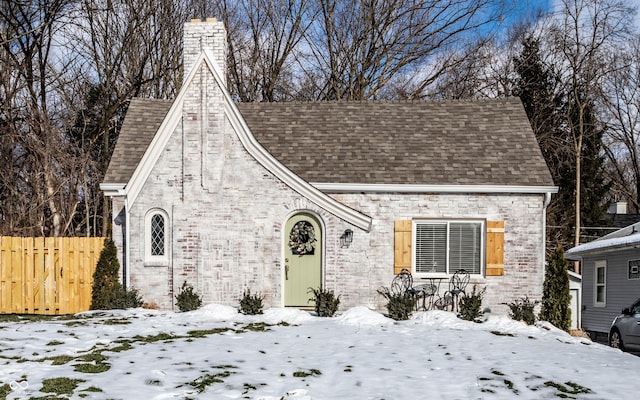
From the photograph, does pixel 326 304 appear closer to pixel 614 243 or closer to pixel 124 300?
pixel 124 300

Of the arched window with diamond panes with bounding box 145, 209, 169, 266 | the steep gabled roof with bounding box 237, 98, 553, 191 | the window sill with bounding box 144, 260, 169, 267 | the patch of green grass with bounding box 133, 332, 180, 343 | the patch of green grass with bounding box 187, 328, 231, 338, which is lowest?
the patch of green grass with bounding box 187, 328, 231, 338

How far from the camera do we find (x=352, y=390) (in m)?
8.34

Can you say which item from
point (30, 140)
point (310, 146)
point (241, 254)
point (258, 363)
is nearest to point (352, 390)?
point (258, 363)

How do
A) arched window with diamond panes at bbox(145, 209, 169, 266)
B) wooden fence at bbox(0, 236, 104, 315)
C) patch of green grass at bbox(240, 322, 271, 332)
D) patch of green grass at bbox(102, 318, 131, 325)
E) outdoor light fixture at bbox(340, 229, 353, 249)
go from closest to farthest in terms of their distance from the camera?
patch of green grass at bbox(240, 322, 271, 332), patch of green grass at bbox(102, 318, 131, 325), outdoor light fixture at bbox(340, 229, 353, 249), arched window with diamond panes at bbox(145, 209, 169, 266), wooden fence at bbox(0, 236, 104, 315)

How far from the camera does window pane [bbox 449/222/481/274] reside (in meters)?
16.6

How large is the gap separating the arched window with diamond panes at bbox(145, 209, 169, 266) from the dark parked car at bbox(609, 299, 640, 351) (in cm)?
1041

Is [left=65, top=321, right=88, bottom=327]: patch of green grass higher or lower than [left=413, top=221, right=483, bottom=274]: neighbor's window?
lower

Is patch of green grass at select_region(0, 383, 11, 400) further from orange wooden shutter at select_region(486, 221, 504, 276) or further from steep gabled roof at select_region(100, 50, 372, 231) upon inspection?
orange wooden shutter at select_region(486, 221, 504, 276)

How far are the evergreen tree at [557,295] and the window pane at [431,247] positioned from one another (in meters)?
2.40

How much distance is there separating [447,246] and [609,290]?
390 inches

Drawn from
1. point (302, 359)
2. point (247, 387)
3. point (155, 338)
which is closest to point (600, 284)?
point (302, 359)

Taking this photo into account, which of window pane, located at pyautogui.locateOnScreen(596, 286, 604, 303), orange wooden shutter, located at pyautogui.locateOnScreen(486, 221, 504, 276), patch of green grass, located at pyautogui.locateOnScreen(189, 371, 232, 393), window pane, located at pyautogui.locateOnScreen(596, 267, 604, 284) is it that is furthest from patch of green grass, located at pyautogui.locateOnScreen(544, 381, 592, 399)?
window pane, located at pyautogui.locateOnScreen(596, 267, 604, 284)

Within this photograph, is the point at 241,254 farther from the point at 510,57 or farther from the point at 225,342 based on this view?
the point at 510,57

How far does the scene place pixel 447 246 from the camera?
1656 cm
